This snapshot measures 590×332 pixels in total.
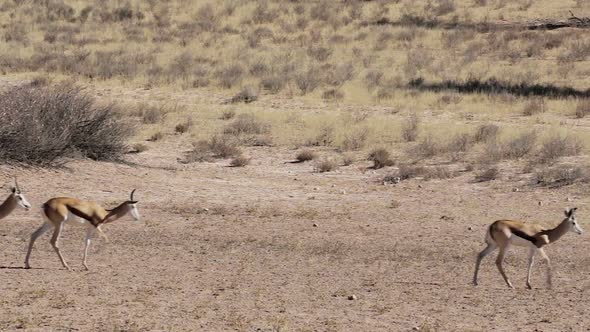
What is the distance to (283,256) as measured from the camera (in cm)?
1452

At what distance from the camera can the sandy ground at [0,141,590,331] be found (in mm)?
11258

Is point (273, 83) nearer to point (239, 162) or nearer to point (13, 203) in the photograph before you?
point (239, 162)

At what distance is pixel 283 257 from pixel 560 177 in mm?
7325

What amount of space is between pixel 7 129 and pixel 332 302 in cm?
913

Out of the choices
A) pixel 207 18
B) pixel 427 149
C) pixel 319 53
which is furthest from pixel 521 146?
pixel 207 18

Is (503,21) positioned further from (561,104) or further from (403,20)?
(561,104)

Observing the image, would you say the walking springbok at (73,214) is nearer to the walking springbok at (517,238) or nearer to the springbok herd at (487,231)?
the springbok herd at (487,231)

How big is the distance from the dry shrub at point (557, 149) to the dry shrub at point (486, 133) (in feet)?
4.45

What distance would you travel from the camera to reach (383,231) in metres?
16.2

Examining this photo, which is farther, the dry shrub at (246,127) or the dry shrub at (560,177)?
the dry shrub at (246,127)

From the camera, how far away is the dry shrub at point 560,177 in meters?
19.7

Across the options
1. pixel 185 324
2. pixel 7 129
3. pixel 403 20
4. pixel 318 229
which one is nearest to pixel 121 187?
pixel 7 129

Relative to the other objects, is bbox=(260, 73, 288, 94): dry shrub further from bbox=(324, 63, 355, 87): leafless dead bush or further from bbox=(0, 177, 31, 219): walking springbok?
bbox=(0, 177, 31, 219): walking springbok

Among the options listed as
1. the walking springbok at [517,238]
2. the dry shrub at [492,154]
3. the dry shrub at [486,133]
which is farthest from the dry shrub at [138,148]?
the walking springbok at [517,238]
